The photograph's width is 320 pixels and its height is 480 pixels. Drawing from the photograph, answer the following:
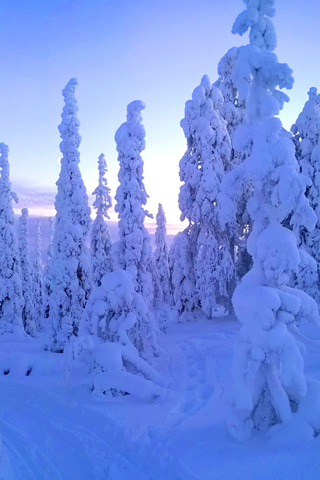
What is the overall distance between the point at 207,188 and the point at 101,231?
39.8 ft

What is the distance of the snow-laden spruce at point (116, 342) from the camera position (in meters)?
10.4

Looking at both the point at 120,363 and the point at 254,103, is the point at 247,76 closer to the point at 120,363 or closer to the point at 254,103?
the point at 254,103

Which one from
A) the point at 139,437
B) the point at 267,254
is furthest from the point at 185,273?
the point at 139,437

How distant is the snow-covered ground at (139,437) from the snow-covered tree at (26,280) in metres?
17.1

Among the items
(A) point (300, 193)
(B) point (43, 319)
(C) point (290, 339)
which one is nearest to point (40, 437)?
(C) point (290, 339)

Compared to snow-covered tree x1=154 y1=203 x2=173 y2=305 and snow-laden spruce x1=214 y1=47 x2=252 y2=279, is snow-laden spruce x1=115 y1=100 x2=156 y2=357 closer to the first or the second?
snow-laden spruce x1=214 y1=47 x2=252 y2=279

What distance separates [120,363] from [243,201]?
12.3 m

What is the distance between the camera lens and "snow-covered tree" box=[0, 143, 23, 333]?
2566cm

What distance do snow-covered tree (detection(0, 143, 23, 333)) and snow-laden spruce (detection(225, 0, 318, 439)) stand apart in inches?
831

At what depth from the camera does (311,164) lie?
2197 cm

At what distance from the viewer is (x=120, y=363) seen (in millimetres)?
11062

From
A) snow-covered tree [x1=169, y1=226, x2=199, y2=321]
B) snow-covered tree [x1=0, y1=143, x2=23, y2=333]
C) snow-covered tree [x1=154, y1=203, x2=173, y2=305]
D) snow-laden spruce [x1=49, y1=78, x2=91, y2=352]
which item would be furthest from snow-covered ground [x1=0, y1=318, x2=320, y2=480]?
snow-covered tree [x1=154, y1=203, x2=173, y2=305]

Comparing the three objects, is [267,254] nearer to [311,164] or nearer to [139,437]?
[139,437]

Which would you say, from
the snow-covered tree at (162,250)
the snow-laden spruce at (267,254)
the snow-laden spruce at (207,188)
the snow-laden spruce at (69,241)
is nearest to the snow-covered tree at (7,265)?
the snow-laden spruce at (69,241)
